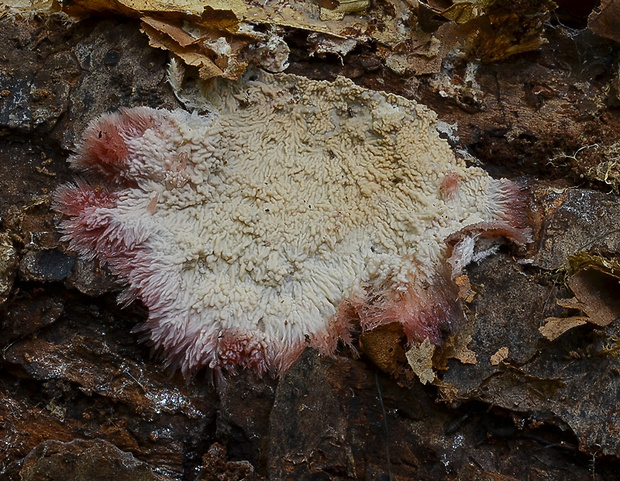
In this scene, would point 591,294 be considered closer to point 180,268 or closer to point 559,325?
point 559,325

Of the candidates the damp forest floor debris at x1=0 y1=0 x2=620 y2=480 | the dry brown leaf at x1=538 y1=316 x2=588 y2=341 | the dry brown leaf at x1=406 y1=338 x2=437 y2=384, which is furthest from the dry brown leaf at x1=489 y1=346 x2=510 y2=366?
the dry brown leaf at x1=406 y1=338 x2=437 y2=384

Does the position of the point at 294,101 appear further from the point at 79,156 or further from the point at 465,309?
the point at 465,309

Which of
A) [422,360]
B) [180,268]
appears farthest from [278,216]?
[422,360]

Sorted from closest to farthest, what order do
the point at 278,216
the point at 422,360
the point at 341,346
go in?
the point at 422,360 < the point at 341,346 < the point at 278,216

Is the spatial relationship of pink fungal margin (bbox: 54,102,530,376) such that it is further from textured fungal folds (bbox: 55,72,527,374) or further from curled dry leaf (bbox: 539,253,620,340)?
curled dry leaf (bbox: 539,253,620,340)

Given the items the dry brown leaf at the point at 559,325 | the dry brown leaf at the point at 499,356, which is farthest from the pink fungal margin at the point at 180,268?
the dry brown leaf at the point at 559,325

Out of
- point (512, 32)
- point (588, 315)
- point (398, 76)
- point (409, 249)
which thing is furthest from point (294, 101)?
point (588, 315)

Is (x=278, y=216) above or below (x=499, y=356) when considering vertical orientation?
above

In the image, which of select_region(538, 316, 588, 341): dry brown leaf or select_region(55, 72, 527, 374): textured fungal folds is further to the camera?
select_region(55, 72, 527, 374): textured fungal folds

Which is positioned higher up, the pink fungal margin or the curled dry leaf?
the pink fungal margin
